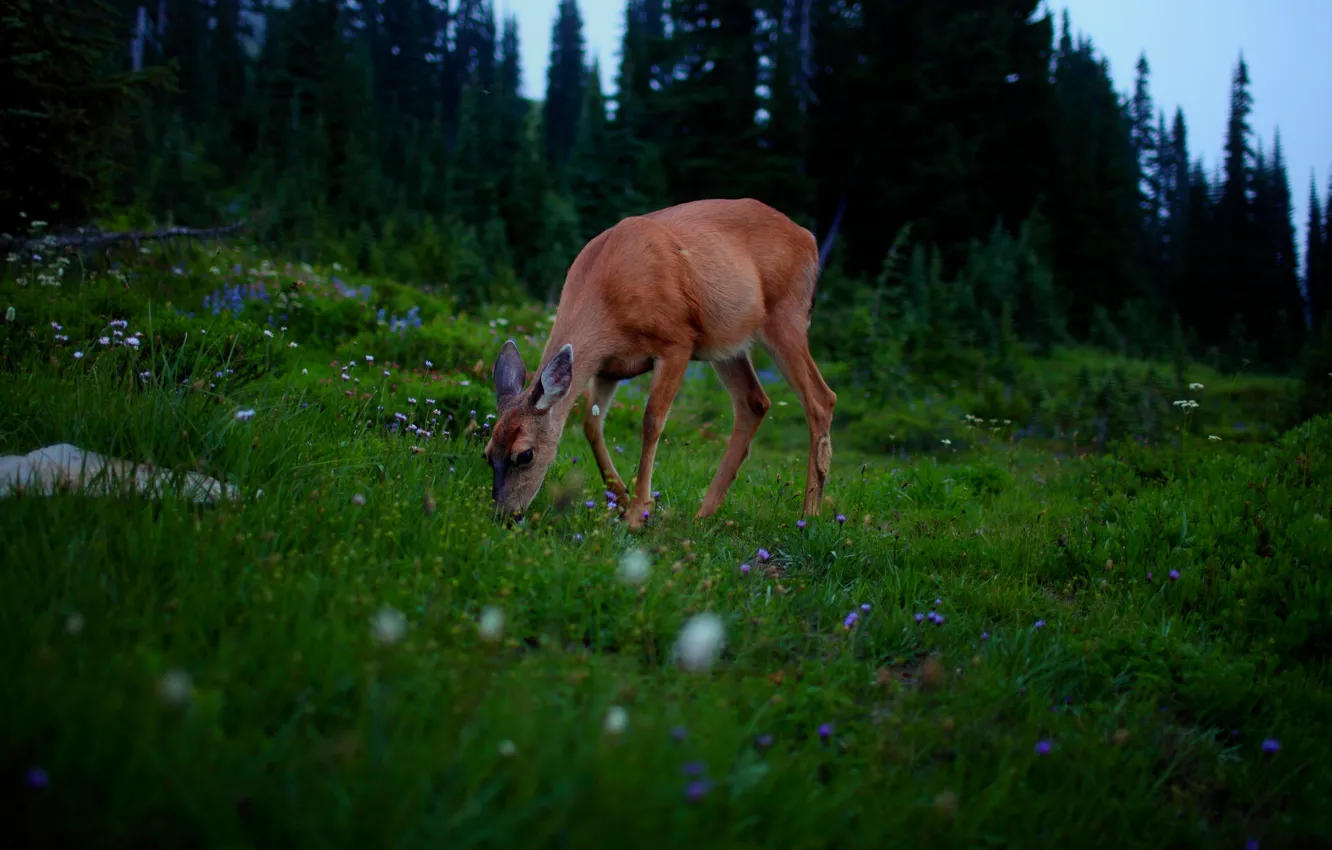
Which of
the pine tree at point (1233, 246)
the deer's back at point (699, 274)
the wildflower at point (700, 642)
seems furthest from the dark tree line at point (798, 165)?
the wildflower at point (700, 642)

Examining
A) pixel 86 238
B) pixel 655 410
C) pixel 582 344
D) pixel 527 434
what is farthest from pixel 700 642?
pixel 86 238

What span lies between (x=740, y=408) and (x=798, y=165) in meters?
21.6

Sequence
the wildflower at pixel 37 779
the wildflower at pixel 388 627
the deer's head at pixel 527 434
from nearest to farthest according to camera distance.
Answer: the wildflower at pixel 37 779 → the wildflower at pixel 388 627 → the deer's head at pixel 527 434

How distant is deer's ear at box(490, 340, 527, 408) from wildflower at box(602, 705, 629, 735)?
3.00 meters

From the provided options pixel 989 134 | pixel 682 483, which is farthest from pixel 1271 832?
pixel 989 134

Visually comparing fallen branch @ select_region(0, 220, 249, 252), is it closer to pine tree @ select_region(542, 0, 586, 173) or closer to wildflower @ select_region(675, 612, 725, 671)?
wildflower @ select_region(675, 612, 725, 671)

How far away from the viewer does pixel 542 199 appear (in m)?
29.0

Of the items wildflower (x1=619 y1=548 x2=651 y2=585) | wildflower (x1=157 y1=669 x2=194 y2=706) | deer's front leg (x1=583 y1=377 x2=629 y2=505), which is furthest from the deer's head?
wildflower (x1=157 y1=669 x2=194 y2=706)

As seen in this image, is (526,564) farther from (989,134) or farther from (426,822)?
(989,134)

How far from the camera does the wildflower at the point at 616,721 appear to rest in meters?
2.19

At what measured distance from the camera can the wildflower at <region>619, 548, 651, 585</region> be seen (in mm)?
3602

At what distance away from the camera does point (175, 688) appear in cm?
201

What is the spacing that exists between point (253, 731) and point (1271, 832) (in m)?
3.01

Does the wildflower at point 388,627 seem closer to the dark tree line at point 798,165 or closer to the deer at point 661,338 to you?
the deer at point 661,338
